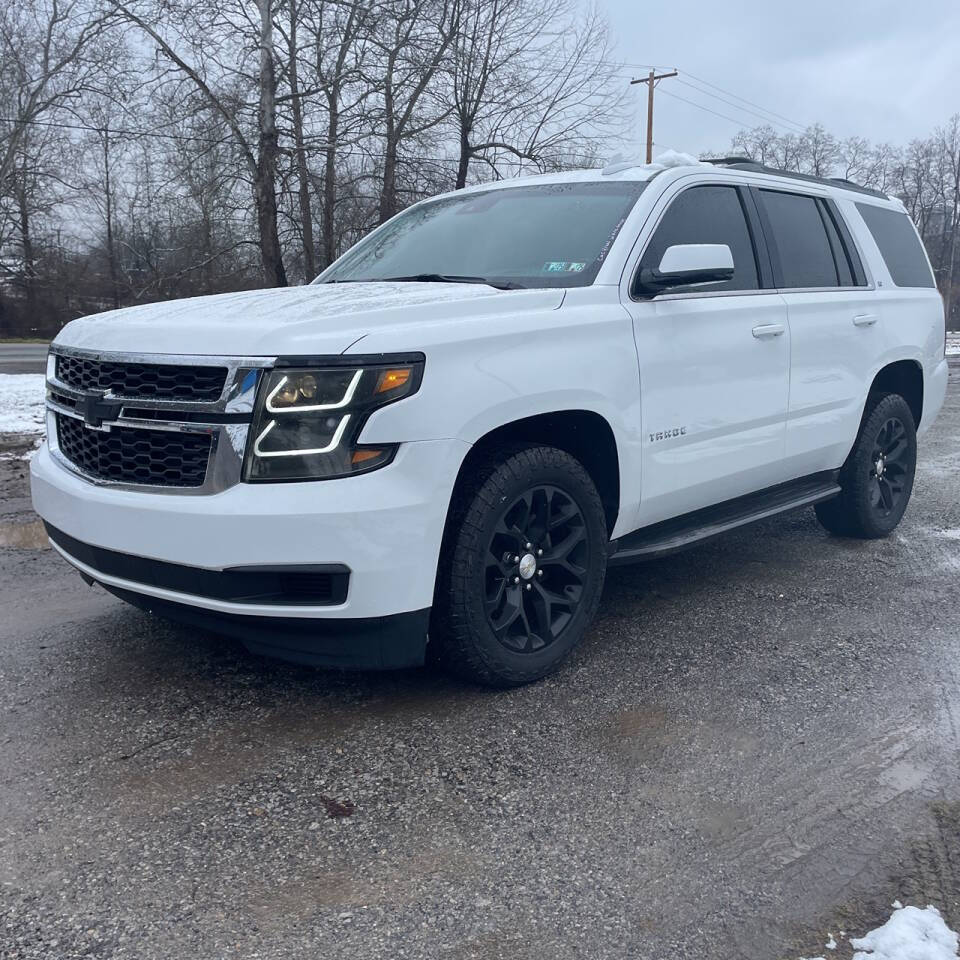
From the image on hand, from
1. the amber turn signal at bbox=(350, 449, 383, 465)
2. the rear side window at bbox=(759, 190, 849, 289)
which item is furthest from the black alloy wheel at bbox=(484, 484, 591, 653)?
the rear side window at bbox=(759, 190, 849, 289)

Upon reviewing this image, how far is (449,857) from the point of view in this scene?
8.07ft

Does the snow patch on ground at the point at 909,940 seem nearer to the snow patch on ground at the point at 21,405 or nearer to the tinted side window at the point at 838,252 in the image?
the tinted side window at the point at 838,252

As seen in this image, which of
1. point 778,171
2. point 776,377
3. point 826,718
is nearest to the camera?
point 826,718

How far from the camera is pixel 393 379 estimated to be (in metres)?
2.91

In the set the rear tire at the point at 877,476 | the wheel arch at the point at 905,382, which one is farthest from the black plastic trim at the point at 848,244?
the rear tire at the point at 877,476

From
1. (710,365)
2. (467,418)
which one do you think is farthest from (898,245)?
(467,418)

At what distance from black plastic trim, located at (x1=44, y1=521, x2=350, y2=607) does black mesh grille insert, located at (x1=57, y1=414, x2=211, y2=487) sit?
269mm

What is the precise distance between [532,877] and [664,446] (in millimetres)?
1960

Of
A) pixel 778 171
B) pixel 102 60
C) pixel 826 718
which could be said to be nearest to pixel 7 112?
pixel 102 60

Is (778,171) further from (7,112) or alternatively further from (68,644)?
(7,112)

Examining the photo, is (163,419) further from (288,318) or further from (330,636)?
(330,636)

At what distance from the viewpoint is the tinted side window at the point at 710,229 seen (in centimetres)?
405

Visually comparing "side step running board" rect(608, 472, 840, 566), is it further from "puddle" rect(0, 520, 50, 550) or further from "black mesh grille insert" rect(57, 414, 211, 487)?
"puddle" rect(0, 520, 50, 550)

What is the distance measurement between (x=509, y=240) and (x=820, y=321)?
5.51ft
